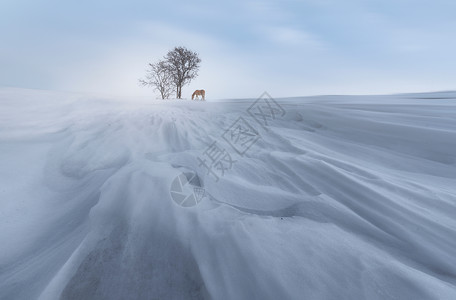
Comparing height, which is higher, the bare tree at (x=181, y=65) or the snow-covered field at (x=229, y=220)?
the bare tree at (x=181, y=65)

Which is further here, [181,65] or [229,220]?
[181,65]

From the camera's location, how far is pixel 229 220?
912 millimetres

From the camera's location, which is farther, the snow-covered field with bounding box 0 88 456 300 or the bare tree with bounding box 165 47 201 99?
the bare tree with bounding box 165 47 201 99

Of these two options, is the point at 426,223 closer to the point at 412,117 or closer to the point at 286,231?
the point at 286,231

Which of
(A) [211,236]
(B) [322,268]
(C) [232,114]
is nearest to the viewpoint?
(B) [322,268]

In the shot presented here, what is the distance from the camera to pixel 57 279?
2.24 ft

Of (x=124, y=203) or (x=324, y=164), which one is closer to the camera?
(x=124, y=203)

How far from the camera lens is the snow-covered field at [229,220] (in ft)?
2.19

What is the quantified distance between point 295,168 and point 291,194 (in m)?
0.32

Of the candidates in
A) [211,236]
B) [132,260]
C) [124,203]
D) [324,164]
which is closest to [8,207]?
[124,203]

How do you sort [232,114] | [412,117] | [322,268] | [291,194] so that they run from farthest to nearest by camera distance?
[232,114] → [412,117] → [291,194] → [322,268]

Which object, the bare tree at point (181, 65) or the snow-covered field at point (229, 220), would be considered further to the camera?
the bare tree at point (181, 65)

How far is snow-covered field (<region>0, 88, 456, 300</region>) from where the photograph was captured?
67 cm

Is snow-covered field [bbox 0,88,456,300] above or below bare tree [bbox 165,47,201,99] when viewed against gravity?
below
